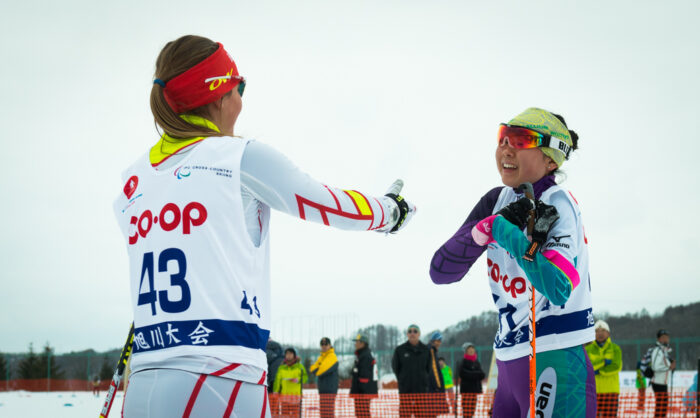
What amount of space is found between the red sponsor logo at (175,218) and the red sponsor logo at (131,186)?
188mm

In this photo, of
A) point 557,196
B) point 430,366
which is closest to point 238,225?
point 557,196

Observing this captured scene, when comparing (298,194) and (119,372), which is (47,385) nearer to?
(119,372)

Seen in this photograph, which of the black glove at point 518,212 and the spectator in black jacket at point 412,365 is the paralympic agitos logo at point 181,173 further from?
the spectator in black jacket at point 412,365

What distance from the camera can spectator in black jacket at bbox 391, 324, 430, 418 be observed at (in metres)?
10.1

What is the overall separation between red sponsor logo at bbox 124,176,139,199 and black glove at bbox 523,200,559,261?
4.94ft

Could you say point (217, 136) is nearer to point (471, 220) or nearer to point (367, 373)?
point (471, 220)

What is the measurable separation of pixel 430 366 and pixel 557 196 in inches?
317

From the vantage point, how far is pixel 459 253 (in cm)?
297

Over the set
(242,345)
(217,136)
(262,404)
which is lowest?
(262,404)

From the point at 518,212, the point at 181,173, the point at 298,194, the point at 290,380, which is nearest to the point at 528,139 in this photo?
the point at 518,212

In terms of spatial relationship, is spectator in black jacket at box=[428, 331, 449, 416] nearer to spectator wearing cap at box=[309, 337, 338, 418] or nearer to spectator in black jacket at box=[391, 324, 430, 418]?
spectator in black jacket at box=[391, 324, 430, 418]

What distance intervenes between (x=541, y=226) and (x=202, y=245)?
4.66ft

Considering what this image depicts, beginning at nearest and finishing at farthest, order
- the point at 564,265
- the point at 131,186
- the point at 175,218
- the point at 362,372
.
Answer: the point at 175,218 → the point at 131,186 → the point at 564,265 → the point at 362,372

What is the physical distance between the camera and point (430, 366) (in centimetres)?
1034
